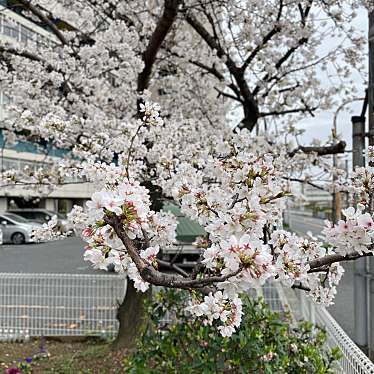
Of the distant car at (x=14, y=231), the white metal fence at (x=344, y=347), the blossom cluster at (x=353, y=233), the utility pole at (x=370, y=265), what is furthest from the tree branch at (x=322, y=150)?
the distant car at (x=14, y=231)

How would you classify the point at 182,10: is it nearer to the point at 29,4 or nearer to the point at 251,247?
the point at 29,4

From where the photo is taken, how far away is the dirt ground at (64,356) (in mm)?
4062

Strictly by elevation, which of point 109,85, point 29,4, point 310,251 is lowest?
point 310,251

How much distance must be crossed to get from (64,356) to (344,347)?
9.70 ft

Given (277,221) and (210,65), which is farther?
(210,65)

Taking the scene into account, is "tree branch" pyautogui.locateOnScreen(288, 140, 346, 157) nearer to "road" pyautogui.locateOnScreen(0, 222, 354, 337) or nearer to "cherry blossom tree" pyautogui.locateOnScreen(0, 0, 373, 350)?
"cherry blossom tree" pyautogui.locateOnScreen(0, 0, 373, 350)

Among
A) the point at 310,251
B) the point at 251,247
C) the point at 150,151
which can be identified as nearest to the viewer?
A: the point at 251,247

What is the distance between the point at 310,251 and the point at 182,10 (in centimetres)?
303

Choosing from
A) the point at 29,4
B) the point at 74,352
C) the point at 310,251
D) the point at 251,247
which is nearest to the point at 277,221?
the point at 310,251

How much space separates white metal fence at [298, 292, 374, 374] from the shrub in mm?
61

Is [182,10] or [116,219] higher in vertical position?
[182,10]

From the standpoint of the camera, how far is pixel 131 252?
51.2 inches

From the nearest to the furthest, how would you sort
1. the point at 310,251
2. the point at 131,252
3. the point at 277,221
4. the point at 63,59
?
the point at 131,252 → the point at 310,251 → the point at 277,221 → the point at 63,59

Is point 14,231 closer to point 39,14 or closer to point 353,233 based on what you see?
point 39,14
